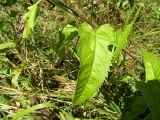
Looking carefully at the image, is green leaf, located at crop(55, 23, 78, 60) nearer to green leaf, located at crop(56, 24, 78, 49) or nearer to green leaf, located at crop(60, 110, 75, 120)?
green leaf, located at crop(56, 24, 78, 49)

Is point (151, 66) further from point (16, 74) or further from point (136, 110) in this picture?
point (16, 74)

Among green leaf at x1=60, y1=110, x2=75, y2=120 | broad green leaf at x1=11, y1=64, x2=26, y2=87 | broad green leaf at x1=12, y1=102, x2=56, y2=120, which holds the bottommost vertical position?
green leaf at x1=60, y1=110, x2=75, y2=120

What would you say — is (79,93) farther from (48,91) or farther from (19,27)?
(19,27)

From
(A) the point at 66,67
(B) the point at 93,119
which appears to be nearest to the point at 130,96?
(B) the point at 93,119

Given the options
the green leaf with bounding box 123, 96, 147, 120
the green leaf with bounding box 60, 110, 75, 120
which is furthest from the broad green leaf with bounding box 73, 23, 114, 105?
the green leaf with bounding box 60, 110, 75, 120

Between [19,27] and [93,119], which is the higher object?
[19,27]

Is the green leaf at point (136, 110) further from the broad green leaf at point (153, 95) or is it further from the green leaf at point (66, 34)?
the green leaf at point (66, 34)

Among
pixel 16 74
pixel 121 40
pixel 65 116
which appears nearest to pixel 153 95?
pixel 121 40

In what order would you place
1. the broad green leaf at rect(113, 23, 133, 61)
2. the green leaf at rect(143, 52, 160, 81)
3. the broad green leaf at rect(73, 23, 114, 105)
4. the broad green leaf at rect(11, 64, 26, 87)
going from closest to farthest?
1. the broad green leaf at rect(73, 23, 114, 105)
2. the broad green leaf at rect(113, 23, 133, 61)
3. the green leaf at rect(143, 52, 160, 81)
4. the broad green leaf at rect(11, 64, 26, 87)
